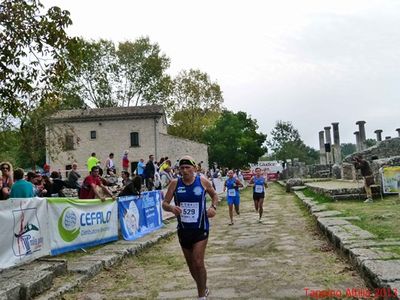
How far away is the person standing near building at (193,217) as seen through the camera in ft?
16.7

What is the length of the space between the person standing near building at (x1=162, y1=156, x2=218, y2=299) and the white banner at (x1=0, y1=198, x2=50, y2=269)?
2.80 m

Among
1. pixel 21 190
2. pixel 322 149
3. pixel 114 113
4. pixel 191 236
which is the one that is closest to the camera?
pixel 191 236

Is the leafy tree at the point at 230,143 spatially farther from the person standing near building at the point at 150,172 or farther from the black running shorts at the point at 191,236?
the black running shorts at the point at 191,236

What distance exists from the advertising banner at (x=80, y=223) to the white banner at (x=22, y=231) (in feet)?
0.99

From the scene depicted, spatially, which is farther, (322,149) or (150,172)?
(322,149)

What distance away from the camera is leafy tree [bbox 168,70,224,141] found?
51.9 metres

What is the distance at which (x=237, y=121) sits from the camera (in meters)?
51.0

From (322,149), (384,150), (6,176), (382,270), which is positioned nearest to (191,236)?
(382,270)

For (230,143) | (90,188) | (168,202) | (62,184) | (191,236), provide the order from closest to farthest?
(191,236), (168,202), (90,188), (62,184), (230,143)

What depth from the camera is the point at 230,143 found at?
50.2 metres

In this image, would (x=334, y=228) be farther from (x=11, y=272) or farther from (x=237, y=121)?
(x=237, y=121)

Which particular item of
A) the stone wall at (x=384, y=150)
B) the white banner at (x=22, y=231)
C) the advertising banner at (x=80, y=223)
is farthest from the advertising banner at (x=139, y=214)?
the stone wall at (x=384, y=150)

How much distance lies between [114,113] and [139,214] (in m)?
37.3

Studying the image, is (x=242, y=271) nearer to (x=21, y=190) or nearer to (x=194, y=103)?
(x=21, y=190)
